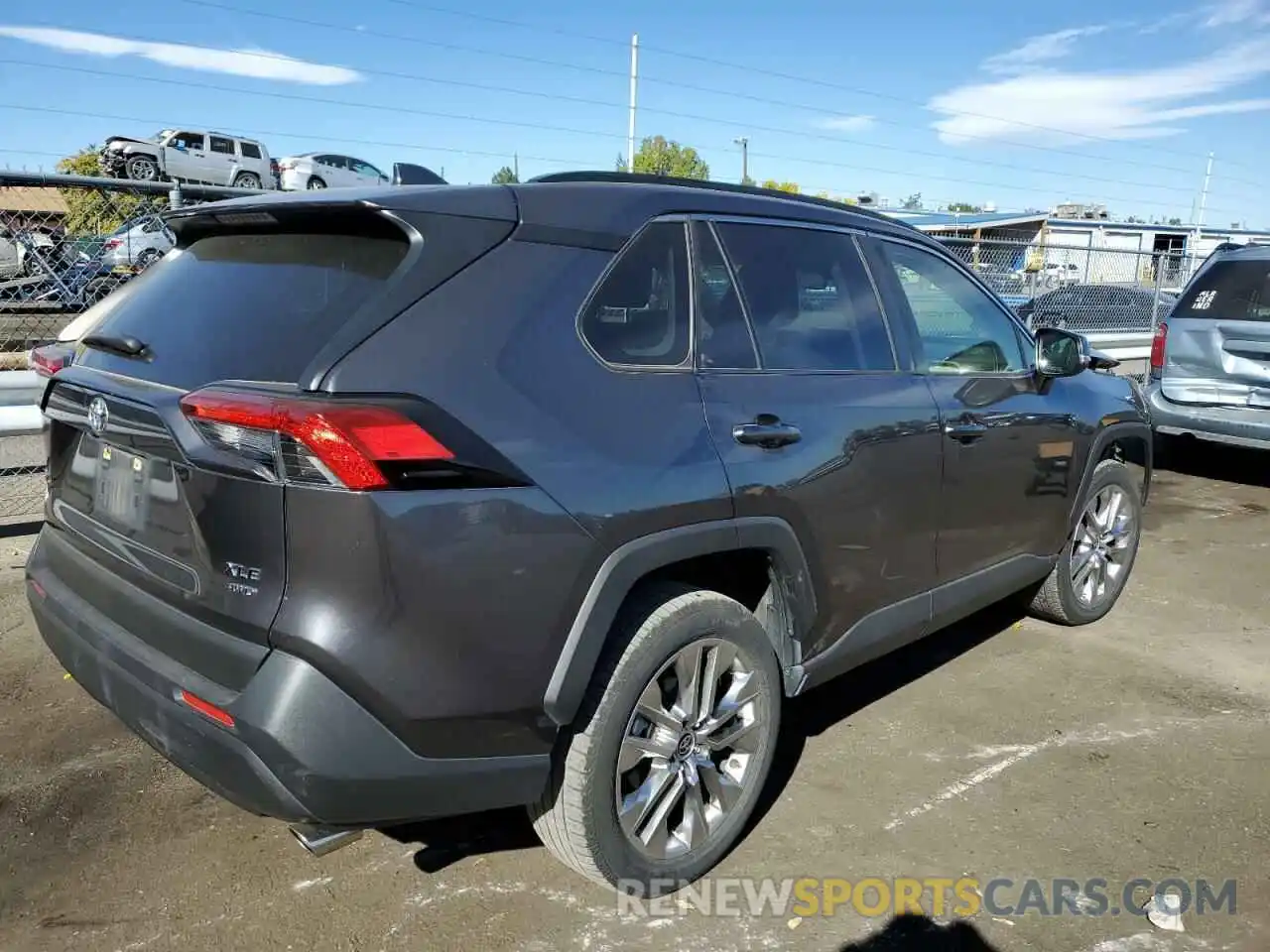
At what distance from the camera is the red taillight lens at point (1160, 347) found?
26.5ft

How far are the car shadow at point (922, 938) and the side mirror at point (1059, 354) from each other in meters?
2.32

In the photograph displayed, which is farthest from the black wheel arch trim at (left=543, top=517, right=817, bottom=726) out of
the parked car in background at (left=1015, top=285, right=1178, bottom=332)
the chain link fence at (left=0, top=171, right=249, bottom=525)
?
the parked car in background at (left=1015, top=285, right=1178, bottom=332)

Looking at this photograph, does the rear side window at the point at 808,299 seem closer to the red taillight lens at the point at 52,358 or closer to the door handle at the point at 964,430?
the door handle at the point at 964,430

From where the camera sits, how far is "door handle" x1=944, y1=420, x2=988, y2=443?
345 centimetres

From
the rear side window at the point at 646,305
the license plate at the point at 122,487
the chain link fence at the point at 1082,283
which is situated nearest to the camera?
the license plate at the point at 122,487

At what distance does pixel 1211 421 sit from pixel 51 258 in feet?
26.6

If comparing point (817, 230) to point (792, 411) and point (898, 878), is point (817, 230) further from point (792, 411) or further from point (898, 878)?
point (898, 878)

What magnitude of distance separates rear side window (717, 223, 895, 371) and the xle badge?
1.52 meters

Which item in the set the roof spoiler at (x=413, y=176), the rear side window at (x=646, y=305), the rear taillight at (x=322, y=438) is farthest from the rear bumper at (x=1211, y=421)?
the rear taillight at (x=322, y=438)

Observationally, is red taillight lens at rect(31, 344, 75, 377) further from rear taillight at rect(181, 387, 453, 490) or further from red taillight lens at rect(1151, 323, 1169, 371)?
red taillight lens at rect(1151, 323, 1169, 371)

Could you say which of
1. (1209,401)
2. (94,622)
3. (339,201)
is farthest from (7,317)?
(1209,401)

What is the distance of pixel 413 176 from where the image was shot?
277 centimetres

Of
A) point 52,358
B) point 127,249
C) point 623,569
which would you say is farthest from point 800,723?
point 127,249

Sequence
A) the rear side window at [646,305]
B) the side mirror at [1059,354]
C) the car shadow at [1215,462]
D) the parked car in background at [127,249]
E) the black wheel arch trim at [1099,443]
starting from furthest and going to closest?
the car shadow at [1215,462]
the parked car in background at [127,249]
the black wheel arch trim at [1099,443]
the side mirror at [1059,354]
the rear side window at [646,305]
